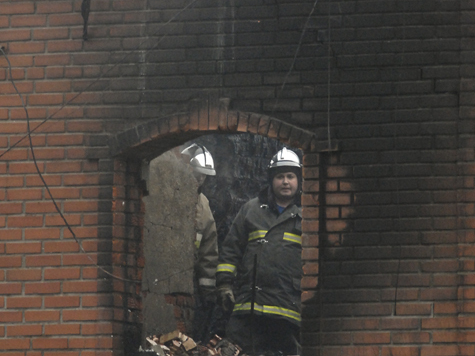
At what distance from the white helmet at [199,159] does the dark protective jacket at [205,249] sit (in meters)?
0.43

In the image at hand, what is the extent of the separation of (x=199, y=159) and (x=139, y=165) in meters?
2.86

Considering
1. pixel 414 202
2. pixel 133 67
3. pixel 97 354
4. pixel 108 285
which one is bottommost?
pixel 97 354

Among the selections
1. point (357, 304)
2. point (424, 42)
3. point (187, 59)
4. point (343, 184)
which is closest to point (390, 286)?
point (357, 304)

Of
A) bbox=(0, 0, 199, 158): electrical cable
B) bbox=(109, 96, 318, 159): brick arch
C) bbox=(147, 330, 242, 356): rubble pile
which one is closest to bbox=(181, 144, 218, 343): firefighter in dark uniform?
bbox=(147, 330, 242, 356): rubble pile

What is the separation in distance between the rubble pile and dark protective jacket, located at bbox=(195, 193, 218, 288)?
89cm

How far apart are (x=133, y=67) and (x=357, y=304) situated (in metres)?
2.44

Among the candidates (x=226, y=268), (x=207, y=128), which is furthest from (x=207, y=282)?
(x=207, y=128)

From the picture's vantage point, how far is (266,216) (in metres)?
9.38

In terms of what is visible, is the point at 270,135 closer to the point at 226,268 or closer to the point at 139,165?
the point at 139,165

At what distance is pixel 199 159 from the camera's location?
1063cm

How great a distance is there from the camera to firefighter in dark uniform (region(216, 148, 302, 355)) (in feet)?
29.9

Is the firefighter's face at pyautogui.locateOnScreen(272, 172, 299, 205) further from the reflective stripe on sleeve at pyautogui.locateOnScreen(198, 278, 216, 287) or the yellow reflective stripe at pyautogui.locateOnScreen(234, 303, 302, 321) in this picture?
the reflective stripe on sleeve at pyautogui.locateOnScreen(198, 278, 216, 287)

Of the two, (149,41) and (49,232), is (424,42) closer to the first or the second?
(149,41)

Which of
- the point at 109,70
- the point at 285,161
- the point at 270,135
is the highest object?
the point at 109,70
